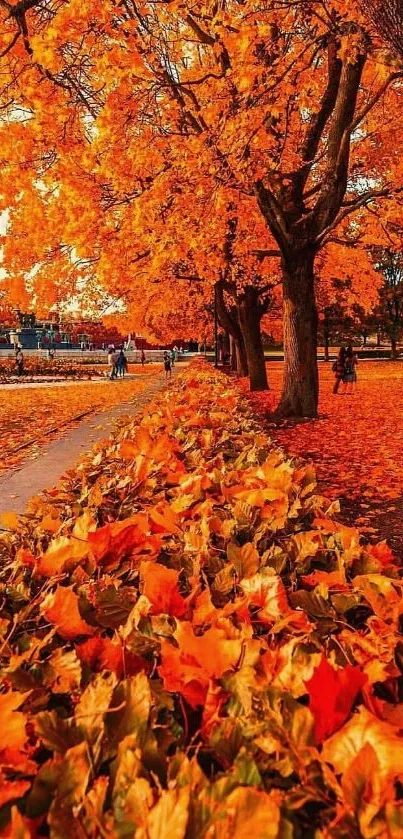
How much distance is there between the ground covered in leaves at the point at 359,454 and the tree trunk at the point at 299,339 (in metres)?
0.67

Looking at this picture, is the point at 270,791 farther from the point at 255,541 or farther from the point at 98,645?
the point at 255,541

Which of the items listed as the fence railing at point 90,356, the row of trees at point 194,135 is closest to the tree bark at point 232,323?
the row of trees at point 194,135

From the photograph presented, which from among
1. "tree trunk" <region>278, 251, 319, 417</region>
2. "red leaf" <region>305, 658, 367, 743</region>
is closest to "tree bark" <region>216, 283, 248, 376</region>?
"tree trunk" <region>278, 251, 319, 417</region>

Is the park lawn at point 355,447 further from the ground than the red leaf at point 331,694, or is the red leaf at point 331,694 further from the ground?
the red leaf at point 331,694

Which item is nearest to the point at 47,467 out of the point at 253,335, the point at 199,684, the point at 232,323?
the point at 199,684

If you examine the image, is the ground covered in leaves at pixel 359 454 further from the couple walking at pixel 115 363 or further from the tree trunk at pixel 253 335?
the couple walking at pixel 115 363

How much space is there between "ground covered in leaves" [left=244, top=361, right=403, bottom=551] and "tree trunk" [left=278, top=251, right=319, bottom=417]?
67 cm

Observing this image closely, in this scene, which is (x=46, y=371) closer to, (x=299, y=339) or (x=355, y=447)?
(x=299, y=339)

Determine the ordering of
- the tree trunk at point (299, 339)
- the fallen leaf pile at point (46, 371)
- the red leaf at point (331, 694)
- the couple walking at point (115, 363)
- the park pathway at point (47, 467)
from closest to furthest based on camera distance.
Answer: the red leaf at point (331, 694) < the park pathway at point (47, 467) < the tree trunk at point (299, 339) < the couple walking at point (115, 363) < the fallen leaf pile at point (46, 371)

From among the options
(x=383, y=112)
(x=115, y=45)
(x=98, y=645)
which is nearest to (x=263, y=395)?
(x=383, y=112)

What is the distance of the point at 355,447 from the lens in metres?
11.8

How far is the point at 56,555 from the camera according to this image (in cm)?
207

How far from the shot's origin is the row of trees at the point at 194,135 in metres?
8.58

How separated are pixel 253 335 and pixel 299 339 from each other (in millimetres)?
9930
